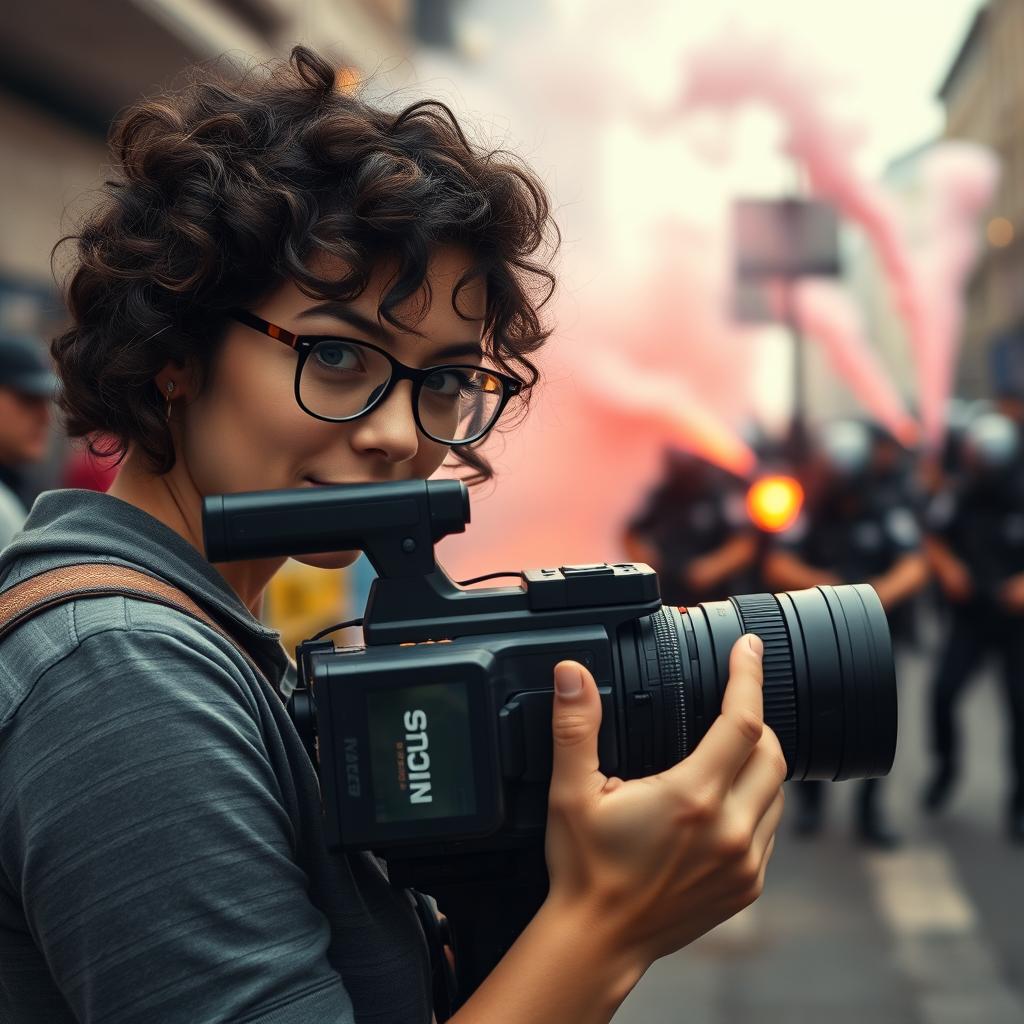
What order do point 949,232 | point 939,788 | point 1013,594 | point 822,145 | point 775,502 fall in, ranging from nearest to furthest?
point 1013,594 → point 939,788 → point 775,502 → point 822,145 → point 949,232

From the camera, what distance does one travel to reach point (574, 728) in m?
1.01

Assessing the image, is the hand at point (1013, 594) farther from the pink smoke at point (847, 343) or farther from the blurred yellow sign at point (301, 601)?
the pink smoke at point (847, 343)

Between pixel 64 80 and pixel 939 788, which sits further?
pixel 64 80

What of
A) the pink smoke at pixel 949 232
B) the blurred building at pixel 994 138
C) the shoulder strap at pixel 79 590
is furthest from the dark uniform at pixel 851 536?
the blurred building at pixel 994 138

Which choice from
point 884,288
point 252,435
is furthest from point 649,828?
point 884,288

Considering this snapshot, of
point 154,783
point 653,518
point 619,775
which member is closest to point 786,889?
point 653,518

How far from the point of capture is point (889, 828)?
17.9 feet

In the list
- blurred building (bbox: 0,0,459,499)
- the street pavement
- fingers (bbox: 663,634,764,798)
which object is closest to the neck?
fingers (bbox: 663,634,764,798)

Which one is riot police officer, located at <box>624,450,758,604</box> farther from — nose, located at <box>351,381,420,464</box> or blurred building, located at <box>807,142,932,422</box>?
blurred building, located at <box>807,142,932,422</box>

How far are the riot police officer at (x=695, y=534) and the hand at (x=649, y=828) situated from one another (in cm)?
504

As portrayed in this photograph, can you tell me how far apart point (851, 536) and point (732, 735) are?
4729 mm

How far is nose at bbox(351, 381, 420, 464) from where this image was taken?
1.16 metres

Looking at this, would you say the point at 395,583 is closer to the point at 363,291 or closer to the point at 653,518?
the point at 363,291

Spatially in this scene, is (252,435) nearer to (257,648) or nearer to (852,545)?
(257,648)
